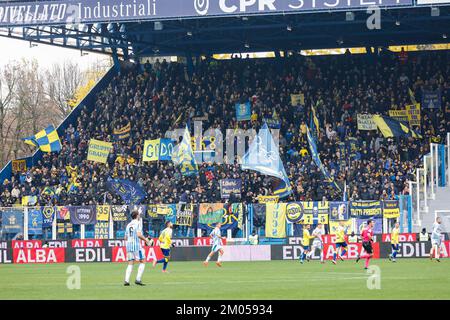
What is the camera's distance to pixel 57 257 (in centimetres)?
5147

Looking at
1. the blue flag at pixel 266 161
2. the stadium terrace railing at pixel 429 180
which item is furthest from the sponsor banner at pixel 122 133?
the stadium terrace railing at pixel 429 180

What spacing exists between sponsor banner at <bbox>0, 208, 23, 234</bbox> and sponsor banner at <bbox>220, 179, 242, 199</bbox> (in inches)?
408

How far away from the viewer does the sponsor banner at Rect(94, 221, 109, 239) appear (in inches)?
2161

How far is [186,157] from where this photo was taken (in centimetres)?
5797

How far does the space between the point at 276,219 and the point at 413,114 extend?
11062 millimetres

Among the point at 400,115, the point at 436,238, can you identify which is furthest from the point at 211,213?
the point at 436,238

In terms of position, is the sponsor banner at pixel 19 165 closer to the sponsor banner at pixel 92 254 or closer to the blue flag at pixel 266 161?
the sponsor banner at pixel 92 254

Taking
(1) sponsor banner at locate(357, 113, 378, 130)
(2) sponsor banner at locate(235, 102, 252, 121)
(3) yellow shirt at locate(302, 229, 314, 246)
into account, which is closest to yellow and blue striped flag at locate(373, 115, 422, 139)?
(1) sponsor banner at locate(357, 113, 378, 130)

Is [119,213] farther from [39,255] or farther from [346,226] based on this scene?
[346,226]

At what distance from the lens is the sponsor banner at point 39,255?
51.5m

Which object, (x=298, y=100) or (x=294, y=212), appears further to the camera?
(x=298, y=100)

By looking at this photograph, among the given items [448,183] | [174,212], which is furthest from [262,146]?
[448,183]

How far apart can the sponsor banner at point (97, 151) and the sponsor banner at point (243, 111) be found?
25.2 ft
